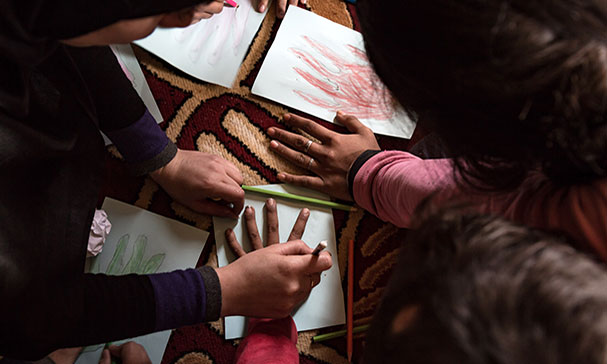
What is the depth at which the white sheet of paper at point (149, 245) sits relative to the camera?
65cm

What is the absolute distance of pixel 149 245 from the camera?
66 cm

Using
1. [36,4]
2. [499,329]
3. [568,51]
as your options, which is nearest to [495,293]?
[499,329]

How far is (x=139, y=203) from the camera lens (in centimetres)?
67

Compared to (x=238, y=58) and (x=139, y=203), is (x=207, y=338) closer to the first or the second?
(x=139, y=203)

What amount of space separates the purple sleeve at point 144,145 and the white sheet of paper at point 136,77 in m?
0.08

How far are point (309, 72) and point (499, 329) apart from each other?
550 millimetres

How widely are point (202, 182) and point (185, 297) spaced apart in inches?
6.5

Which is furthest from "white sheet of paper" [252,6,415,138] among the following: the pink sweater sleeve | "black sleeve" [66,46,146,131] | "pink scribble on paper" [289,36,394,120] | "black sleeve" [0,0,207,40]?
"black sleeve" [0,0,207,40]

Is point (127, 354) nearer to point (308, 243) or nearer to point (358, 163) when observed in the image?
point (308, 243)

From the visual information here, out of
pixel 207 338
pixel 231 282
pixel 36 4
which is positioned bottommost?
pixel 207 338

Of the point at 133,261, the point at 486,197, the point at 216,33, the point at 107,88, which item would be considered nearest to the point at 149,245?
the point at 133,261

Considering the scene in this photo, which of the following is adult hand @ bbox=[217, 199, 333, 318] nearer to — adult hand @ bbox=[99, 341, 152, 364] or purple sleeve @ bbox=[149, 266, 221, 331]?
purple sleeve @ bbox=[149, 266, 221, 331]

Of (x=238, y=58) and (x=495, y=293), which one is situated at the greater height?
(x=238, y=58)

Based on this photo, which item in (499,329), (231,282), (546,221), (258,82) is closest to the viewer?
(499,329)
